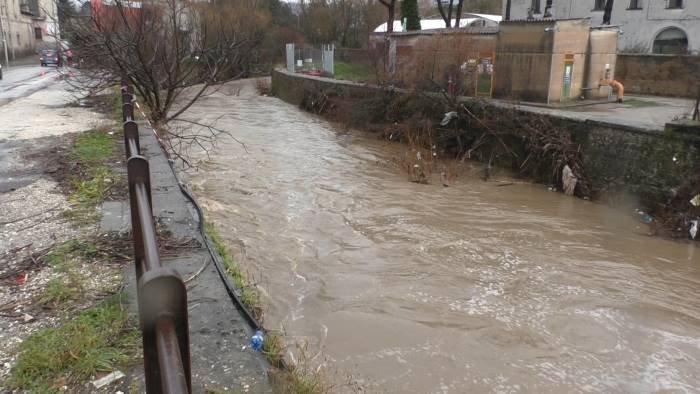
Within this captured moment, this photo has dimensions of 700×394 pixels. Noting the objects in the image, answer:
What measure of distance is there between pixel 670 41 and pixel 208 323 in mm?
37820

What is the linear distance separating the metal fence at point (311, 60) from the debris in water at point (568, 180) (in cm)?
2452

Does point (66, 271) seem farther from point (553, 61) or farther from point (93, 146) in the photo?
point (553, 61)

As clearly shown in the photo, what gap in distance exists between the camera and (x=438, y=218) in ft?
34.3

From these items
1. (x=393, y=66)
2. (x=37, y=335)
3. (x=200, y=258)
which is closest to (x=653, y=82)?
(x=393, y=66)

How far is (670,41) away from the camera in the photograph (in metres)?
34.8

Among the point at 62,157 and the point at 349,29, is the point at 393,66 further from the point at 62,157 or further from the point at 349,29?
the point at 349,29

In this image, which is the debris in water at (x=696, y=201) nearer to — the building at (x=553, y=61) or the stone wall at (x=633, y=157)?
the stone wall at (x=633, y=157)

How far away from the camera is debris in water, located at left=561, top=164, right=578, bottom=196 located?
494 inches

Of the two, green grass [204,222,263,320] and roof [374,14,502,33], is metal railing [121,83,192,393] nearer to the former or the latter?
green grass [204,222,263,320]

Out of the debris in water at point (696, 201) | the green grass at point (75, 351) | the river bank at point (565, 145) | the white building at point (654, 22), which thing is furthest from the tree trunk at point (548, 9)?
the green grass at point (75, 351)

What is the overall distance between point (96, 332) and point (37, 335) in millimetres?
340

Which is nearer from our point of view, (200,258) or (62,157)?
(200,258)

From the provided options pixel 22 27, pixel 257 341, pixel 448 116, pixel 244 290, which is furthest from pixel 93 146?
pixel 22 27

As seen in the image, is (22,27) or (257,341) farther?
(22,27)
